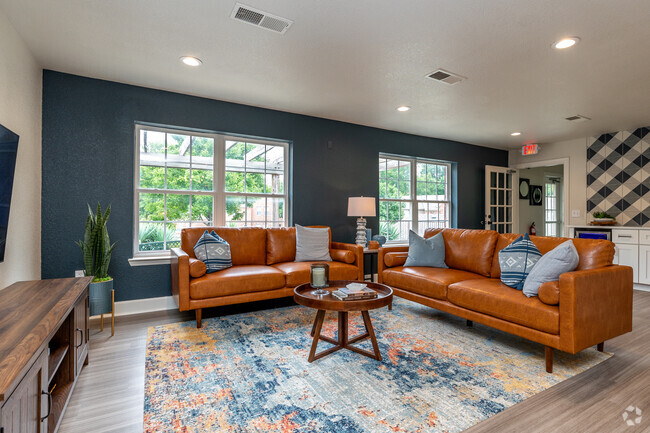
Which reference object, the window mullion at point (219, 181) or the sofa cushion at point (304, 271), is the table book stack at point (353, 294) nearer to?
the sofa cushion at point (304, 271)

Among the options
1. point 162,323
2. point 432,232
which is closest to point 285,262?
point 162,323

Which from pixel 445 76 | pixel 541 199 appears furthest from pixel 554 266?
pixel 541 199

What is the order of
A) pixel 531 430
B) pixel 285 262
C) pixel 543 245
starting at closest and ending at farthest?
1. pixel 531 430
2. pixel 543 245
3. pixel 285 262

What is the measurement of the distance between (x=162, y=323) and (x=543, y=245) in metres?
3.57

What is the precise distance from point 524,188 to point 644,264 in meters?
2.99

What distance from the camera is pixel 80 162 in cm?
337

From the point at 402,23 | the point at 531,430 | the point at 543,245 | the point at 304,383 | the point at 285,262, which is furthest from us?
the point at 285,262

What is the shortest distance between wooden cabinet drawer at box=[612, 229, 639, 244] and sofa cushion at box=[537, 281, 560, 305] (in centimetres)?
381

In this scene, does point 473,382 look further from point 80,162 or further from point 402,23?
point 80,162

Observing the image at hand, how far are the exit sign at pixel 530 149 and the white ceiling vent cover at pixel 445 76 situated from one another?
381 cm

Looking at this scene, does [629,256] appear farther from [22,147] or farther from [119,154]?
[22,147]

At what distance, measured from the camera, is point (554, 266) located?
7.80 feet

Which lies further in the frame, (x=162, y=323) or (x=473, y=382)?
(x=162, y=323)

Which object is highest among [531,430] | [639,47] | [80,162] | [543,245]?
[639,47]
